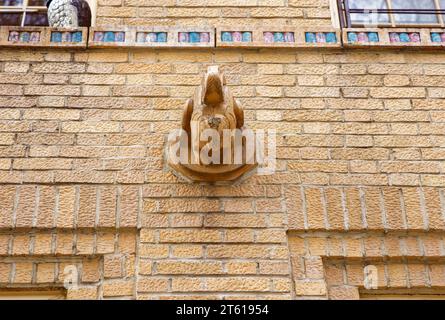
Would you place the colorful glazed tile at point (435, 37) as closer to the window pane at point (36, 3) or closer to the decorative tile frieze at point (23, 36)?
the decorative tile frieze at point (23, 36)

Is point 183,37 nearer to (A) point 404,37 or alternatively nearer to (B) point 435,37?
(A) point 404,37

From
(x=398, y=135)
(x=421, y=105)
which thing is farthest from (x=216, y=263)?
(x=421, y=105)

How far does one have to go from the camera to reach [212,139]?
370cm

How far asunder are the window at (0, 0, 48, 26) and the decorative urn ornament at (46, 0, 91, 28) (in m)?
0.51

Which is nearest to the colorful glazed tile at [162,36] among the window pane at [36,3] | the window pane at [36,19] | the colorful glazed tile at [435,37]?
the window pane at [36,19]

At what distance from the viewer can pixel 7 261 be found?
3678 mm

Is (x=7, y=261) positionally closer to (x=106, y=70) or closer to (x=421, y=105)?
(x=106, y=70)

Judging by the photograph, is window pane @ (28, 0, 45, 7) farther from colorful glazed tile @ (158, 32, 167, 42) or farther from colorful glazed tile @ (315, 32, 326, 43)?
colorful glazed tile @ (315, 32, 326, 43)

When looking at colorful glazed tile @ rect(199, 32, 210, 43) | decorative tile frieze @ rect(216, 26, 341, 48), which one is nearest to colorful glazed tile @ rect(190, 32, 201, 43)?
colorful glazed tile @ rect(199, 32, 210, 43)

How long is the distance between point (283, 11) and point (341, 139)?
100cm

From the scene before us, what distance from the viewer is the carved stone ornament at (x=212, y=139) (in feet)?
12.0

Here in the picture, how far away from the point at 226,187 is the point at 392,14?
2015mm

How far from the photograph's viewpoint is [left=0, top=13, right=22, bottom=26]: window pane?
4941 millimetres

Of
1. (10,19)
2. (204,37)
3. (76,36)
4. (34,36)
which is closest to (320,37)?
(204,37)
